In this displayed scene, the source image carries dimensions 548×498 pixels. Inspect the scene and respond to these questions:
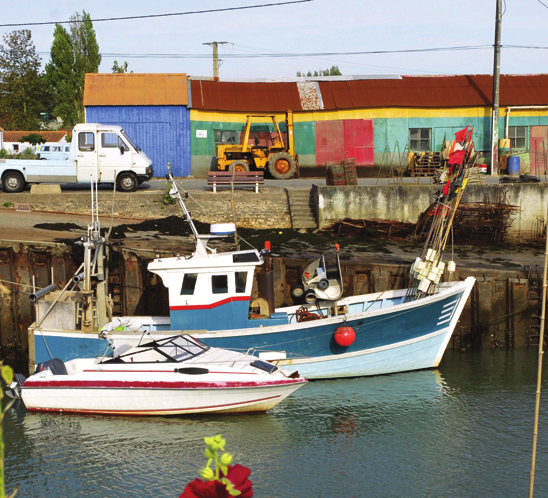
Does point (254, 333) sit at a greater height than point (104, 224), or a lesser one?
lesser

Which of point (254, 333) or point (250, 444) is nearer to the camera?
point (250, 444)

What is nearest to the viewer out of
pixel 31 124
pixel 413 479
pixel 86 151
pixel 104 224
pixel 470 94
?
pixel 413 479

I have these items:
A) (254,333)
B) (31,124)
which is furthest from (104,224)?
(31,124)

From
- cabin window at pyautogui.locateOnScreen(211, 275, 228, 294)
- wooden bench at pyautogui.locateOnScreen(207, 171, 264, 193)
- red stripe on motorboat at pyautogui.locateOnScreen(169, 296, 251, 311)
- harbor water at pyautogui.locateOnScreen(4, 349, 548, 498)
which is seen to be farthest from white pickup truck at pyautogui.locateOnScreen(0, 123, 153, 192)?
harbor water at pyautogui.locateOnScreen(4, 349, 548, 498)

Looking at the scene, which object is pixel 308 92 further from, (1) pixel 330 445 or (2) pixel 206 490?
(2) pixel 206 490

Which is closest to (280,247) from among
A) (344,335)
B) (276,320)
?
(276,320)

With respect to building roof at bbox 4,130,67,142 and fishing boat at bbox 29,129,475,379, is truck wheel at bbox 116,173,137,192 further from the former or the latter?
building roof at bbox 4,130,67,142

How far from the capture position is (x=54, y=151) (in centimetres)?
2300

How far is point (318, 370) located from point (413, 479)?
4.36m

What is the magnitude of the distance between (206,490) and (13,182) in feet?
73.1

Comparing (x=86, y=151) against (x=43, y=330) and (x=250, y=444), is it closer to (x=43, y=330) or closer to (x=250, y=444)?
(x=43, y=330)

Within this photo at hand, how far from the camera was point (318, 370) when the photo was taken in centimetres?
1400

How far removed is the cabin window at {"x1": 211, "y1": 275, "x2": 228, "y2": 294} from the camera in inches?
540

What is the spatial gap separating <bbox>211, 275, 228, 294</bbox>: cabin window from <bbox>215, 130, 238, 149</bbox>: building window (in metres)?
16.2
